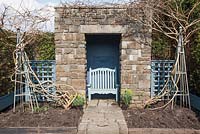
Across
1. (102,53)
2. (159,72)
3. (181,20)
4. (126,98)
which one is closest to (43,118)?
(126,98)

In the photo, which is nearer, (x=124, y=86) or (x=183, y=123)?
(x=183, y=123)

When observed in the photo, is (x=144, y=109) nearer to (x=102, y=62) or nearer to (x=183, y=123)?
(x=183, y=123)

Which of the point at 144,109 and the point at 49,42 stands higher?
the point at 49,42

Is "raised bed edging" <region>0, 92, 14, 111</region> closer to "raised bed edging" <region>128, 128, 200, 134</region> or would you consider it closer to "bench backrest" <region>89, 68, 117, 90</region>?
"bench backrest" <region>89, 68, 117, 90</region>

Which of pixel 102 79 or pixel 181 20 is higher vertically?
pixel 181 20

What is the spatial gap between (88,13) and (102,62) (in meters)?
2.15

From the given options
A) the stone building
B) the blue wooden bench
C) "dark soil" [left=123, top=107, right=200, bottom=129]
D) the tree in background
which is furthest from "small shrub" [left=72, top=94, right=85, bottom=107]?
the tree in background

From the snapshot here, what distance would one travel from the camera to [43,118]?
6793 mm

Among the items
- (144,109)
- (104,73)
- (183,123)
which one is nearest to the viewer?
(183,123)

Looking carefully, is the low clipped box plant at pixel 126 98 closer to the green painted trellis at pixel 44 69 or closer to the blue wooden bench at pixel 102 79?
the blue wooden bench at pixel 102 79

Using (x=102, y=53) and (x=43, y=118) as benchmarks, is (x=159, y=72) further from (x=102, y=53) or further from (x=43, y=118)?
(x=43, y=118)

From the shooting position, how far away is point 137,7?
809cm

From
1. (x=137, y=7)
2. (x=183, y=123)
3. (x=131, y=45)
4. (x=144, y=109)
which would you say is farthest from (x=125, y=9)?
(x=183, y=123)

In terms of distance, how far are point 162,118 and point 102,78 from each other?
9.28 ft
